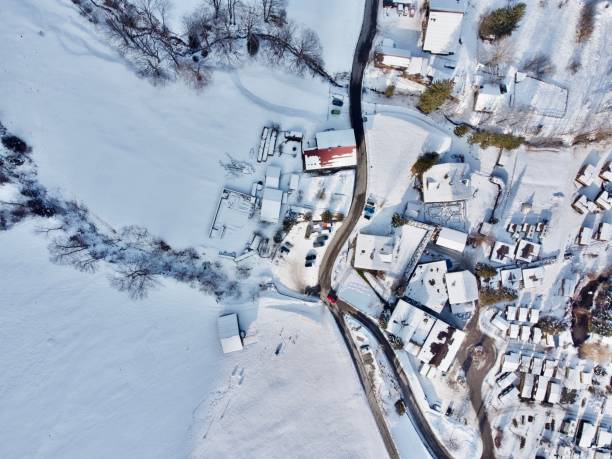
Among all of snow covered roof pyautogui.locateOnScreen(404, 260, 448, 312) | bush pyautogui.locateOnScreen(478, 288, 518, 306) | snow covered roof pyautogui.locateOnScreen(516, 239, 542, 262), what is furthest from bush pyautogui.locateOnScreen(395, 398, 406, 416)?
snow covered roof pyautogui.locateOnScreen(516, 239, 542, 262)

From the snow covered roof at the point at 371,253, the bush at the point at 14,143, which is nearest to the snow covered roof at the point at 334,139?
the snow covered roof at the point at 371,253

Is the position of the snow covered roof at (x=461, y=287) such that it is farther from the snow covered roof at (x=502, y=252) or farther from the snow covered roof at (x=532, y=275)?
the snow covered roof at (x=532, y=275)

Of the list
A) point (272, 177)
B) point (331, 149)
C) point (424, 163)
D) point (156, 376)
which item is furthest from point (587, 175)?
point (156, 376)

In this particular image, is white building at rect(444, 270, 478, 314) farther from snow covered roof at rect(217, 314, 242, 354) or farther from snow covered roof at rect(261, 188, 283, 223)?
snow covered roof at rect(217, 314, 242, 354)

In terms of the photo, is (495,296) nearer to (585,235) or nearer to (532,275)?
(532,275)

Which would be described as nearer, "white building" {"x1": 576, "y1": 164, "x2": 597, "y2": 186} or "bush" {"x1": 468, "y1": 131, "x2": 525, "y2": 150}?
"bush" {"x1": 468, "y1": 131, "x2": 525, "y2": 150}
